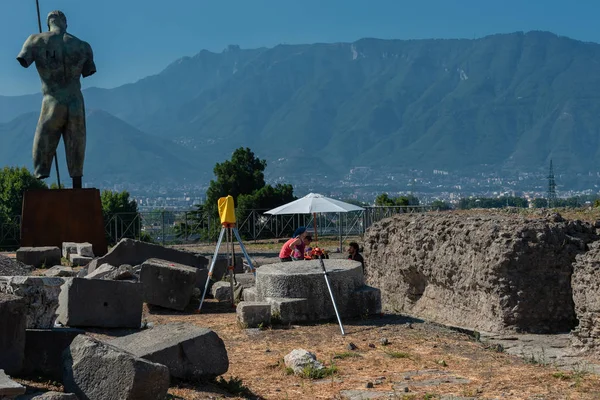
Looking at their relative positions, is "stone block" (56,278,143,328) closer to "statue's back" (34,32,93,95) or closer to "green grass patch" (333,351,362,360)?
"green grass patch" (333,351,362,360)

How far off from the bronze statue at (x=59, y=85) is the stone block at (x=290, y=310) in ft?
34.8

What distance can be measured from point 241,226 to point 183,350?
25118 millimetres

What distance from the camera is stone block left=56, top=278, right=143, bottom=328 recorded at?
11.4 meters

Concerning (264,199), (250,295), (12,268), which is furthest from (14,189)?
(250,295)

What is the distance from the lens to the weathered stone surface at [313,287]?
1242 centimetres

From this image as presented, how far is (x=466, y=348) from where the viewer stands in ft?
35.0

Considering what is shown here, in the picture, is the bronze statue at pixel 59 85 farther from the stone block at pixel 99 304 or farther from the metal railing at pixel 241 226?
the stone block at pixel 99 304

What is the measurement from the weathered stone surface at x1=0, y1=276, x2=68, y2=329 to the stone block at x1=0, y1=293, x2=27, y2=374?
1089 mm

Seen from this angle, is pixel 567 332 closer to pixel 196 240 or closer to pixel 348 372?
pixel 348 372

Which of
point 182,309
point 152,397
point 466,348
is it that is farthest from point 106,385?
point 182,309

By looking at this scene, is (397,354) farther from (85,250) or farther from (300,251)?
(85,250)

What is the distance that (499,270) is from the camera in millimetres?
12703

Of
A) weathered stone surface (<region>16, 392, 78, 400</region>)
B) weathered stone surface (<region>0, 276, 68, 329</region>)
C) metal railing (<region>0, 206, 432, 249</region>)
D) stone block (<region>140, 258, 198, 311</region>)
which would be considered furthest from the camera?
metal railing (<region>0, 206, 432, 249</region>)

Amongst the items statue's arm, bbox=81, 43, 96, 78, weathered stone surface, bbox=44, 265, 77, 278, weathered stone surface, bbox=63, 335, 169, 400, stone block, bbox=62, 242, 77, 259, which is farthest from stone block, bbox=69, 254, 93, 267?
weathered stone surface, bbox=63, 335, 169, 400
